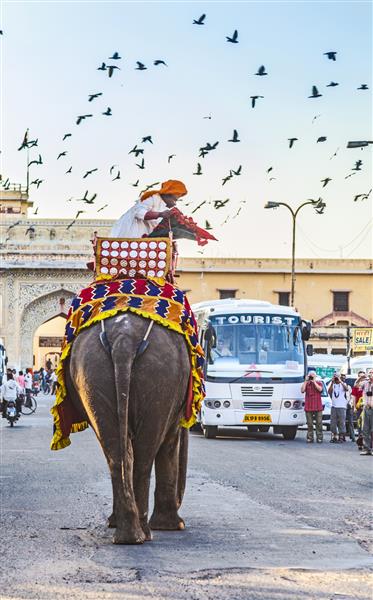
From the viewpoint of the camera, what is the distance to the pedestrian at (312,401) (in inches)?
1066

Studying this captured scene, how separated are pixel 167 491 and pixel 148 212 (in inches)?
82.7

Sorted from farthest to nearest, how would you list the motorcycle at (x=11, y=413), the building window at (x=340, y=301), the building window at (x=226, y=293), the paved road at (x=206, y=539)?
1. the building window at (x=340, y=301)
2. the building window at (x=226, y=293)
3. the motorcycle at (x=11, y=413)
4. the paved road at (x=206, y=539)

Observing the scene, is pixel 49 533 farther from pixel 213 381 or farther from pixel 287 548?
pixel 213 381

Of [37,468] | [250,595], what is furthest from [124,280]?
[37,468]

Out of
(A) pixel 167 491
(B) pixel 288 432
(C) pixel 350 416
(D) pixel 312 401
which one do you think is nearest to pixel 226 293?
(C) pixel 350 416

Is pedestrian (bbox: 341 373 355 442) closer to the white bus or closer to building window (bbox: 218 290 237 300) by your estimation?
the white bus

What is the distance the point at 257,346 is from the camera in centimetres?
2684

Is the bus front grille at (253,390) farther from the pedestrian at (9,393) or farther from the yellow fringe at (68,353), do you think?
the yellow fringe at (68,353)

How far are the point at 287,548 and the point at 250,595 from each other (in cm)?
183

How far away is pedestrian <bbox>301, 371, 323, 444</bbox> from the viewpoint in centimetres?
2707

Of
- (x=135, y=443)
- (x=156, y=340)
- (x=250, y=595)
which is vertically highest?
(x=156, y=340)

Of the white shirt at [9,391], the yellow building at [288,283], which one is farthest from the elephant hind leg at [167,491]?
the yellow building at [288,283]

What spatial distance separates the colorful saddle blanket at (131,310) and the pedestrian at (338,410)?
1921 cm

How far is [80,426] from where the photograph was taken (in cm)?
921
